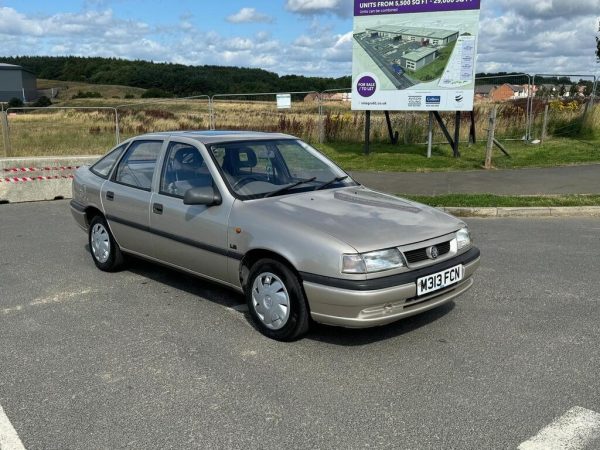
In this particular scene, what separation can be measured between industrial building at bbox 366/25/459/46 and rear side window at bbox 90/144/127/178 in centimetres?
1066

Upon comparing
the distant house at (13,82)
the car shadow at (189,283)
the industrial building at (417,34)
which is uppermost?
the distant house at (13,82)

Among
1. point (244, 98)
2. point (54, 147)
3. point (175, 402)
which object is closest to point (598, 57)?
point (244, 98)

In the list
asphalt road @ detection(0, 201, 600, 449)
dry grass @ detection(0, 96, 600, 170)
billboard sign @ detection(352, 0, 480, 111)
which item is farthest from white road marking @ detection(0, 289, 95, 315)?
dry grass @ detection(0, 96, 600, 170)

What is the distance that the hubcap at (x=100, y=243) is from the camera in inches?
236

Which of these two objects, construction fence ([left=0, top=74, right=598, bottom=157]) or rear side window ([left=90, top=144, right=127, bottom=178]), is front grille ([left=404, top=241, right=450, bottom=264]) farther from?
construction fence ([left=0, top=74, right=598, bottom=157])

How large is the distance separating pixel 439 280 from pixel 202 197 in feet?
6.51

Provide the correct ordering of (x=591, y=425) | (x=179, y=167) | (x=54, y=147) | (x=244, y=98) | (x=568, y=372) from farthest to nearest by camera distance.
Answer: (x=244, y=98) < (x=54, y=147) < (x=179, y=167) < (x=568, y=372) < (x=591, y=425)

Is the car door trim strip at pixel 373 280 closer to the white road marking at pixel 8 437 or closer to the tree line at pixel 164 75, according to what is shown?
the white road marking at pixel 8 437

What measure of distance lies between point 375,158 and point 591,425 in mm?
12817

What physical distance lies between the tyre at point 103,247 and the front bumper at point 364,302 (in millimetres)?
2821

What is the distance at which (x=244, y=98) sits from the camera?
2400 centimetres

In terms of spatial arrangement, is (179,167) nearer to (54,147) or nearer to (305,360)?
(305,360)

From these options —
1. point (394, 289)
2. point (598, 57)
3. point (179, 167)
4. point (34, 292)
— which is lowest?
point (34, 292)

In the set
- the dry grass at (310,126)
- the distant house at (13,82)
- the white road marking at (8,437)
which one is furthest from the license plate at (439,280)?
the distant house at (13,82)
